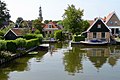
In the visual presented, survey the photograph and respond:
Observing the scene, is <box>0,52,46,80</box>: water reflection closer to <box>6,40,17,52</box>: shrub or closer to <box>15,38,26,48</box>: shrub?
<box>6,40,17,52</box>: shrub

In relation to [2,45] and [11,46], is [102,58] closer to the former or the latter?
[11,46]

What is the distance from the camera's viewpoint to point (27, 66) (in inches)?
1172

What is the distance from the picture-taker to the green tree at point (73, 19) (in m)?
69.7

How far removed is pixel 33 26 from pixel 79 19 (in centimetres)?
1673

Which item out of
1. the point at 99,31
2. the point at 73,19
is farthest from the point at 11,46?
the point at 73,19

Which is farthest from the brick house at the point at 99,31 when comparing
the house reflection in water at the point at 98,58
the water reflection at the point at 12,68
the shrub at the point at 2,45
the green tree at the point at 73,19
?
the water reflection at the point at 12,68

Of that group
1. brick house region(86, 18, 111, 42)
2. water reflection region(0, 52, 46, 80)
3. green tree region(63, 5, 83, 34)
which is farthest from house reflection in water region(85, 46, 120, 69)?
green tree region(63, 5, 83, 34)

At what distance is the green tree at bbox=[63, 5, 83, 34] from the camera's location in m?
69.7

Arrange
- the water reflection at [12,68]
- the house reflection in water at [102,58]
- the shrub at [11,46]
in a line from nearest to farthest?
the water reflection at [12,68] → the house reflection in water at [102,58] → the shrub at [11,46]

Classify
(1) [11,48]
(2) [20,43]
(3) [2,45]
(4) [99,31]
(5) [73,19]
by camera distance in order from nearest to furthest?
(3) [2,45], (1) [11,48], (2) [20,43], (4) [99,31], (5) [73,19]

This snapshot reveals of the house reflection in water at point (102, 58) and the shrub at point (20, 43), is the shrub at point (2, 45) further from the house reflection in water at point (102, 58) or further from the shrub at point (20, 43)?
the house reflection in water at point (102, 58)

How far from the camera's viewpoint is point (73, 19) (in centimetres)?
6944

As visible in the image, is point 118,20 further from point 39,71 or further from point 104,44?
point 39,71

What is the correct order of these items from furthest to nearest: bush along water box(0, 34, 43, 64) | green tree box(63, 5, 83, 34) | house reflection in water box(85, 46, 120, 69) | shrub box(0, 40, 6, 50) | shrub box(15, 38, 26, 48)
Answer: green tree box(63, 5, 83, 34) → shrub box(15, 38, 26, 48) → shrub box(0, 40, 6, 50) → bush along water box(0, 34, 43, 64) → house reflection in water box(85, 46, 120, 69)
